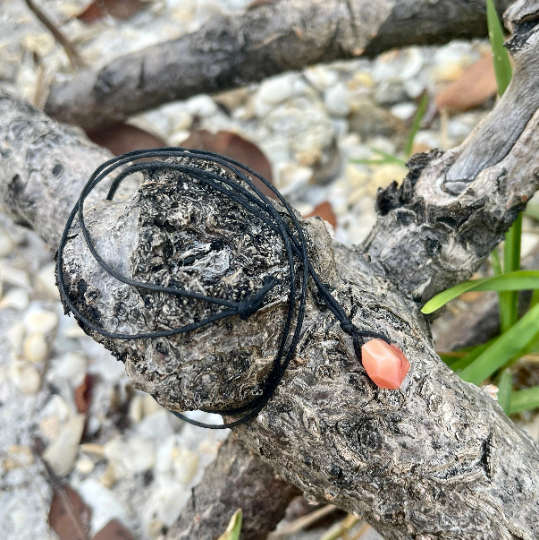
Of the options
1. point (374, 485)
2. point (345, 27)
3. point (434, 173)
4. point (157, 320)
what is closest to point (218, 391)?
point (157, 320)

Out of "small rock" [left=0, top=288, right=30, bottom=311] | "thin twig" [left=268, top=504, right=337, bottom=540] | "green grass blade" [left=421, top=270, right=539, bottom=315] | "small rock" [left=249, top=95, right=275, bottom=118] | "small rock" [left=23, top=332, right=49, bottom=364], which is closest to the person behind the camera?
"green grass blade" [left=421, top=270, right=539, bottom=315]

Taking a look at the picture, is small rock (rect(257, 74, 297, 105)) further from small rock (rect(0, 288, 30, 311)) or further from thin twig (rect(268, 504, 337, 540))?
thin twig (rect(268, 504, 337, 540))

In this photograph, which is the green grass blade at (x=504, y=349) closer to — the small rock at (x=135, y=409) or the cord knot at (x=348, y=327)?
the cord knot at (x=348, y=327)

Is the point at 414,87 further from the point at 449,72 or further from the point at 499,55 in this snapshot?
the point at 499,55

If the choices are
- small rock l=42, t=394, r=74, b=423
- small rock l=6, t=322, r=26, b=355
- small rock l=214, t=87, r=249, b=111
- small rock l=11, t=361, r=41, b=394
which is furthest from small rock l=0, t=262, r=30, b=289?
small rock l=214, t=87, r=249, b=111

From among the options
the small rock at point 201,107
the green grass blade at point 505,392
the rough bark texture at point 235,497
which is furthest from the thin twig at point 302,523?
the small rock at point 201,107

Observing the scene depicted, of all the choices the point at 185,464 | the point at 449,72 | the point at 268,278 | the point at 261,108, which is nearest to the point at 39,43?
the point at 261,108
